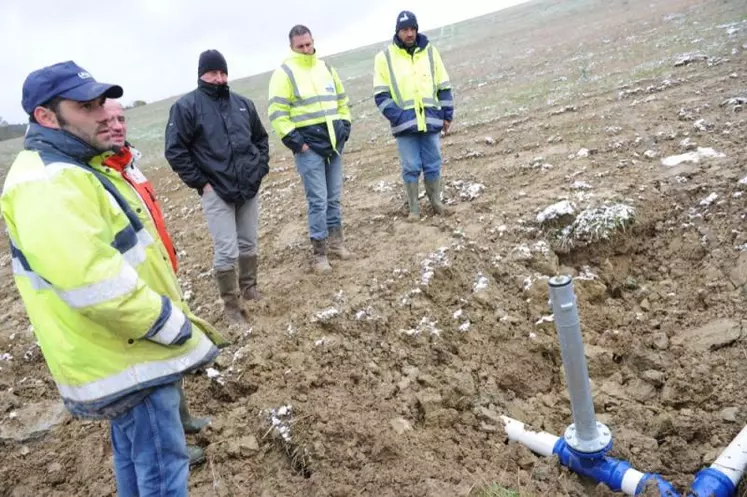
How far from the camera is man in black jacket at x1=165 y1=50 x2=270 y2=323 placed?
4.46 m

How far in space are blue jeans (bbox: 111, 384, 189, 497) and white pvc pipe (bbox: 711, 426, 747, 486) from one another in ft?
8.87

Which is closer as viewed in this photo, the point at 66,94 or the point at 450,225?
the point at 66,94

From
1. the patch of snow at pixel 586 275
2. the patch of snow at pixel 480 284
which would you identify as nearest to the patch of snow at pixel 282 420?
the patch of snow at pixel 480 284

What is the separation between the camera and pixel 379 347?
171 inches

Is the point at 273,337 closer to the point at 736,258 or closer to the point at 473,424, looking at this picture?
the point at 473,424

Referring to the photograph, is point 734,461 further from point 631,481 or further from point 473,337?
point 473,337

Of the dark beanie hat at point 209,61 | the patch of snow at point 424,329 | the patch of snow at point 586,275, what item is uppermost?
the dark beanie hat at point 209,61

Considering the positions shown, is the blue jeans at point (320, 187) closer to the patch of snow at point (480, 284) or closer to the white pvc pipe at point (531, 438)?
the patch of snow at point (480, 284)

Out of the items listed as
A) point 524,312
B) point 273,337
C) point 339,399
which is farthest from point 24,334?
point 524,312

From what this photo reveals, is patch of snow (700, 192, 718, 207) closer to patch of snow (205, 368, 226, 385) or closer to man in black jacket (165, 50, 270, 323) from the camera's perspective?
man in black jacket (165, 50, 270, 323)

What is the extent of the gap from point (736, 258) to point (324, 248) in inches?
144

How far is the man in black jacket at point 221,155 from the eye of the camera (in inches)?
176

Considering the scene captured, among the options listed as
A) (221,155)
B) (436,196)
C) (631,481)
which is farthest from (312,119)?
(631,481)

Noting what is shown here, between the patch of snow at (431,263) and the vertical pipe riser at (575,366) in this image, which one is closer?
the vertical pipe riser at (575,366)
